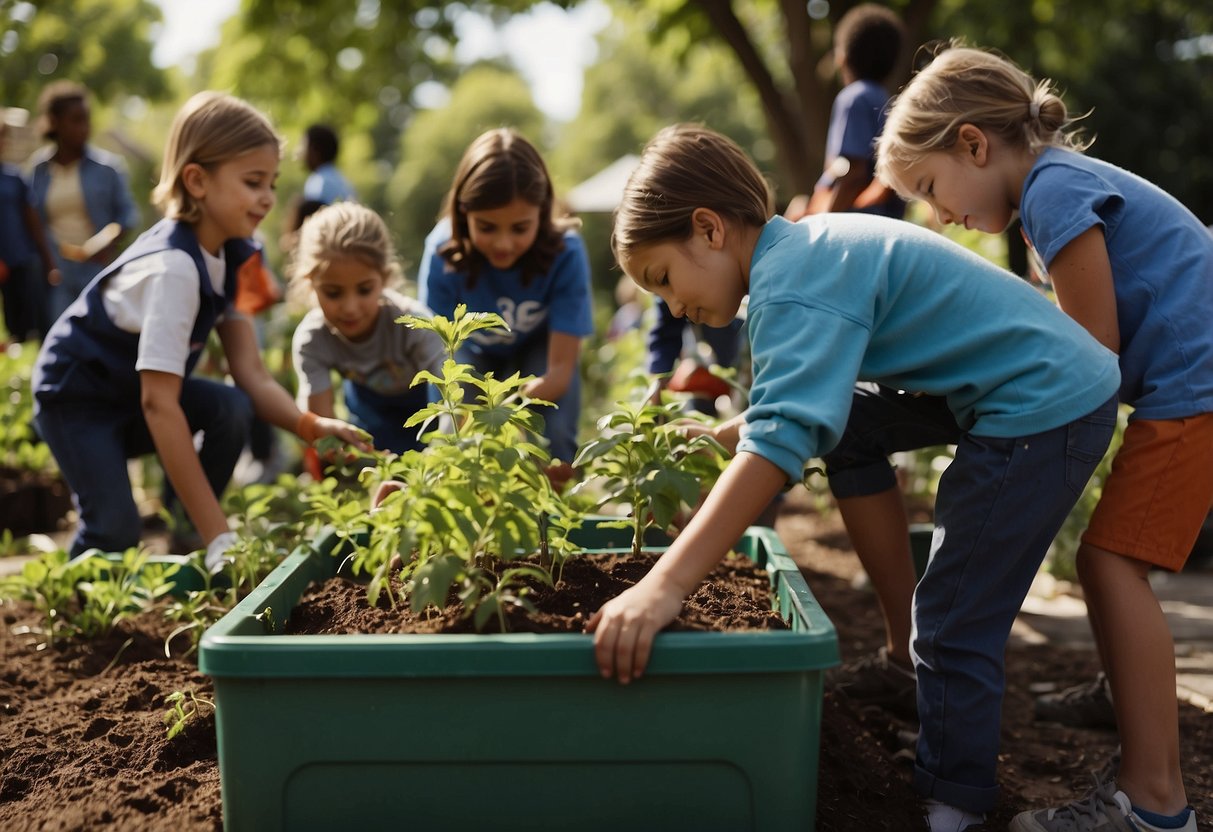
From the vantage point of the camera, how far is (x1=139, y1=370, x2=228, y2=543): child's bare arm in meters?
2.76

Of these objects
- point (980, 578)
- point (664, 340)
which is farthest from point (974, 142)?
point (664, 340)

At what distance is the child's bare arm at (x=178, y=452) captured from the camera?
2.76m

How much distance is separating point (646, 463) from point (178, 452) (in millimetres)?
1344

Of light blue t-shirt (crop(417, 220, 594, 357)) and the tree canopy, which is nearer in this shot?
light blue t-shirt (crop(417, 220, 594, 357))

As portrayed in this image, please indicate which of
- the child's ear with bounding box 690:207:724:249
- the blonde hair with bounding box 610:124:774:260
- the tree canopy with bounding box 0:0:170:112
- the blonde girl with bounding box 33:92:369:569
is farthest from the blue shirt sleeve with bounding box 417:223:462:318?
the tree canopy with bounding box 0:0:170:112

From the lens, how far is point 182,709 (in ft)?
6.89

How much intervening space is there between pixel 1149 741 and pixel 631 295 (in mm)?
8956

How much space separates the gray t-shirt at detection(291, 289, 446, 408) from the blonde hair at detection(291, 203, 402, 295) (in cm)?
12

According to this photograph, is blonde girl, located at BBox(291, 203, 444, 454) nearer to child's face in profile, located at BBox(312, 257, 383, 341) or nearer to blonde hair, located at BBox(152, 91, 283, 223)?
child's face in profile, located at BBox(312, 257, 383, 341)

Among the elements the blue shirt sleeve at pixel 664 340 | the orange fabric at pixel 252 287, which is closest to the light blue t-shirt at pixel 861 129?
the blue shirt sleeve at pixel 664 340

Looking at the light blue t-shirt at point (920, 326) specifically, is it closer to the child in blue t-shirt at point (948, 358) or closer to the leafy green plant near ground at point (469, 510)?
the child in blue t-shirt at point (948, 358)

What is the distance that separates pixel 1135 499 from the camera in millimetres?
2090

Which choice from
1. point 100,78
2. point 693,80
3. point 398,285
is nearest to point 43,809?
point 398,285

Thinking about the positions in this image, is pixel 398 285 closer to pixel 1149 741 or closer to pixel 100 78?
pixel 1149 741
